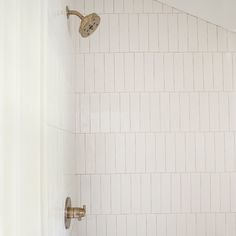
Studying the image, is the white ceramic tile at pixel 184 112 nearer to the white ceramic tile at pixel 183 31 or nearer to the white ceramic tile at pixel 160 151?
the white ceramic tile at pixel 160 151

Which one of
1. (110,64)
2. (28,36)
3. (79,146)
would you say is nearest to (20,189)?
(28,36)

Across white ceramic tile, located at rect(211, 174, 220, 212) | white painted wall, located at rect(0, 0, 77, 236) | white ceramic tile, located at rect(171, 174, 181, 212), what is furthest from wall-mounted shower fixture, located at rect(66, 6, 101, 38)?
white ceramic tile, located at rect(211, 174, 220, 212)

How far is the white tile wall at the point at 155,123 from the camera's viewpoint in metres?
1.75

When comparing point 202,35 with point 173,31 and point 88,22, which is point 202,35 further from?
point 88,22

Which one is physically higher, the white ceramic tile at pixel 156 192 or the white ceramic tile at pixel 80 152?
the white ceramic tile at pixel 80 152

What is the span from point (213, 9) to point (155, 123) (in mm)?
623

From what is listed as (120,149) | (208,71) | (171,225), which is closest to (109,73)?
(120,149)

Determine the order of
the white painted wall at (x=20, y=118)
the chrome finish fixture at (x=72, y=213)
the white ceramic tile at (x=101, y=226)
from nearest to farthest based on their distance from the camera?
the white painted wall at (x=20, y=118), the chrome finish fixture at (x=72, y=213), the white ceramic tile at (x=101, y=226)

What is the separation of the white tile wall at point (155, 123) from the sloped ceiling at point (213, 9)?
5 centimetres

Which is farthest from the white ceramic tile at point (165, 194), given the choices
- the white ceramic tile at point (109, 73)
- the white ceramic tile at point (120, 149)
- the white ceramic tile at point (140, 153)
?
the white ceramic tile at point (109, 73)

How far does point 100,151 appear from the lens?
5.77 feet

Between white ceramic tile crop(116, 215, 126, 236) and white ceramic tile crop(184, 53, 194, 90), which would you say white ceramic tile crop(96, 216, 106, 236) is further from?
white ceramic tile crop(184, 53, 194, 90)

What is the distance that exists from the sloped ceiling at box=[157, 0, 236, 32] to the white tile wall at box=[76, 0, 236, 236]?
0.16ft

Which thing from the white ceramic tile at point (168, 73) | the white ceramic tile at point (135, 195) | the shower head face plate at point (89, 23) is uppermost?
the shower head face plate at point (89, 23)
